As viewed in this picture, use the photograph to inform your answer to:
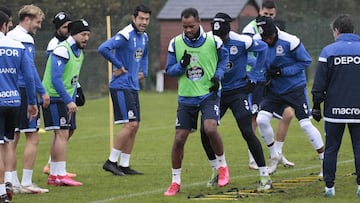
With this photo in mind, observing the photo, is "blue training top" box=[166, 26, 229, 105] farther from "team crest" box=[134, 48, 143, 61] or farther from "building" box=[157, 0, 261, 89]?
"building" box=[157, 0, 261, 89]

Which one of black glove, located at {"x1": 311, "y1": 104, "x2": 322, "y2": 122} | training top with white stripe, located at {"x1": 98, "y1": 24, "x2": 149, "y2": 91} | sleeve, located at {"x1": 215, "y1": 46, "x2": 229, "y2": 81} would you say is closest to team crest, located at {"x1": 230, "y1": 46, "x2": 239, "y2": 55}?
sleeve, located at {"x1": 215, "y1": 46, "x2": 229, "y2": 81}

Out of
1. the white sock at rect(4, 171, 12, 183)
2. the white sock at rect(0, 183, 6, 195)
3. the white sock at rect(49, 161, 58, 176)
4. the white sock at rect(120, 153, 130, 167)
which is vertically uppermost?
the white sock at rect(0, 183, 6, 195)

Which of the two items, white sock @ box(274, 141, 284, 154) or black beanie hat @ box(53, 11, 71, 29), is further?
white sock @ box(274, 141, 284, 154)

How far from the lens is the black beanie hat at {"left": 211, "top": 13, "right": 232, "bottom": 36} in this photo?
12.4 m

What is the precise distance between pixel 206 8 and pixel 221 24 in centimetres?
2308

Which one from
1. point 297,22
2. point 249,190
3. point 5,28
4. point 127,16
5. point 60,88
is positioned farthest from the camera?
point 297,22

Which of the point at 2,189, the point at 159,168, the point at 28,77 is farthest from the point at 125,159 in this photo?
the point at 2,189

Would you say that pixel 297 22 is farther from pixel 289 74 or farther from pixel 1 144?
pixel 1 144

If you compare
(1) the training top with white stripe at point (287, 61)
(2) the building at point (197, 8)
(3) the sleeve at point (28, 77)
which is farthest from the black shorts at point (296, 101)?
(2) the building at point (197, 8)

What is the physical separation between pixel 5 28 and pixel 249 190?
3532mm

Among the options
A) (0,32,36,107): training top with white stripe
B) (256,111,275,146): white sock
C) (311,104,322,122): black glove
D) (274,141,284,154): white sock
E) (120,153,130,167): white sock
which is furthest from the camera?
(274,141,284,154): white sock

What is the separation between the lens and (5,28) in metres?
11.3

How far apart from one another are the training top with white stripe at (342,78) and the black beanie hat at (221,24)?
1.78 meters

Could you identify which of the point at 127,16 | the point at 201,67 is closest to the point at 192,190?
the point at 201,67
